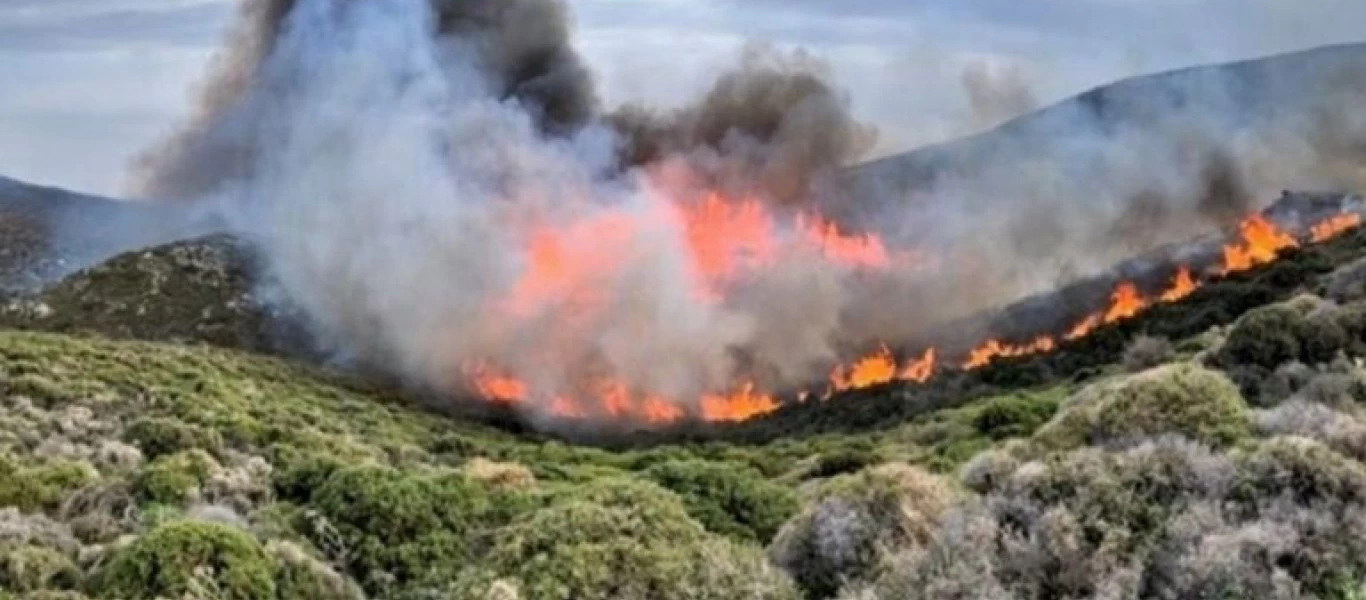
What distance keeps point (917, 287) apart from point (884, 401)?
2808cm

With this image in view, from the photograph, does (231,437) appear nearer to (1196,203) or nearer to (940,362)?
(940,362)

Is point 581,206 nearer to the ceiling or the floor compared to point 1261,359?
nearer to the ceiling

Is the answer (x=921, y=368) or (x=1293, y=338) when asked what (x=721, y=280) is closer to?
(x=921, y=368)

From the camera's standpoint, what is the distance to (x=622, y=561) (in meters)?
10.9

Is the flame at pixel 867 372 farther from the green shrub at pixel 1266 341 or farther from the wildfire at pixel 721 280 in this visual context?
the green shrub at pixel 1266 341

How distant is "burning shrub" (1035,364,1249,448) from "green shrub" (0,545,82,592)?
8.64m

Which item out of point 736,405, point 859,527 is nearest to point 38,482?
point 859,527

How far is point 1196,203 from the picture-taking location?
5025 inches

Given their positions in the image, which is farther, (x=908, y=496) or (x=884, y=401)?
(x=884, y=401)

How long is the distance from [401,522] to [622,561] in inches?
221

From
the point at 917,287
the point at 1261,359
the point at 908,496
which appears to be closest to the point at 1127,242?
the point at 917,287

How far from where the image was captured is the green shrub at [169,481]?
19.0 m

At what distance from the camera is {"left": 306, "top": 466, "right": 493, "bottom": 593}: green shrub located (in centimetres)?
1520

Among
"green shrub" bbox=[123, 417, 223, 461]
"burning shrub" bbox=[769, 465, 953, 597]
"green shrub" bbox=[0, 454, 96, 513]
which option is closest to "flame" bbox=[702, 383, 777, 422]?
"green shrub" bbox=[123, 417, 223, 461]
